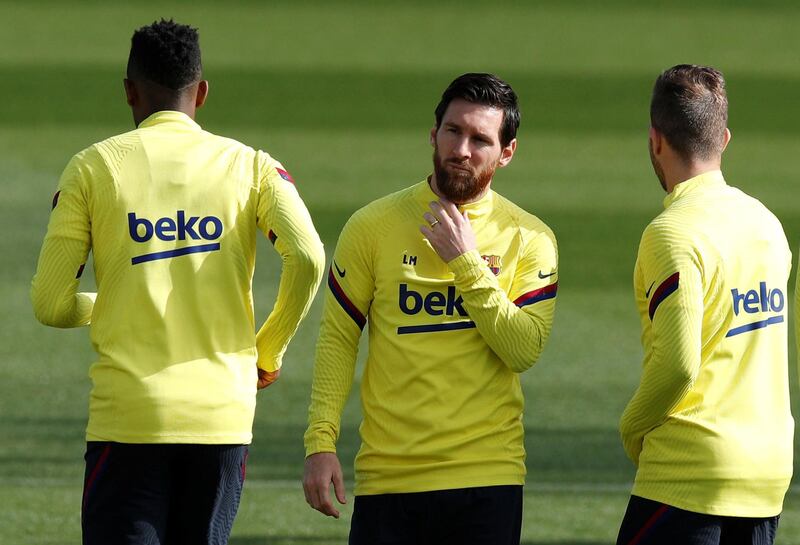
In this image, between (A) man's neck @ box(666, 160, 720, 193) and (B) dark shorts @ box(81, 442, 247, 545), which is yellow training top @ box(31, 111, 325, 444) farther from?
(A) man's neck @ box(666, 160, 720, 193)

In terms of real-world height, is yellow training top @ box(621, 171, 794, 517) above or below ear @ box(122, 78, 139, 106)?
below

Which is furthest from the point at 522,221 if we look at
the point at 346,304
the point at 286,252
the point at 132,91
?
the point at 132,91

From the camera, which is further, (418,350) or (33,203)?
(33,203)

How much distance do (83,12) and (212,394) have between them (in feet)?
66.8

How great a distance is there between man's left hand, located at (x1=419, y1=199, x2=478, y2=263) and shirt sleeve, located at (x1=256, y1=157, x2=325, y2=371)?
0.31 m

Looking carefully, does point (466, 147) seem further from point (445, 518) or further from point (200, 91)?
point (445, 518)

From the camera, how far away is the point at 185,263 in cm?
404

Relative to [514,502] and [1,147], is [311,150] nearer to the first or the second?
[1,147]

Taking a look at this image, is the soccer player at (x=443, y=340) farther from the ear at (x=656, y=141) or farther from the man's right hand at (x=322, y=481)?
the ear at (x=656, y=141)

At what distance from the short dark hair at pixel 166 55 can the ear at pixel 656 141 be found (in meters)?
1.15

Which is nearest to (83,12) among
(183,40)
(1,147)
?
(1,147)

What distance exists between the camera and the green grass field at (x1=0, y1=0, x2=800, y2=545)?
7699 mm

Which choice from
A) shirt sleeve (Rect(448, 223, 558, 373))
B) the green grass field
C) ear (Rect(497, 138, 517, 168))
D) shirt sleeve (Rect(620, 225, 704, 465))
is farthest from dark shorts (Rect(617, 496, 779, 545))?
the green grass field

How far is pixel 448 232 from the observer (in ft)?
13.1
